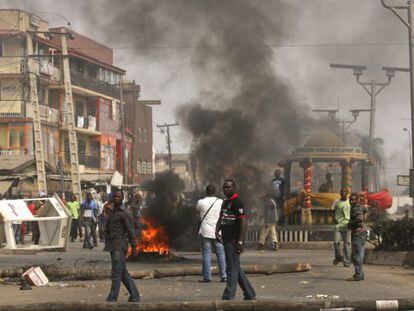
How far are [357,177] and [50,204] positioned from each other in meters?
9.76

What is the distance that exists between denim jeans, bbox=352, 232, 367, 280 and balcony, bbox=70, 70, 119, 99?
44.4m

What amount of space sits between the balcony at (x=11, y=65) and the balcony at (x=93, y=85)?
749 cm

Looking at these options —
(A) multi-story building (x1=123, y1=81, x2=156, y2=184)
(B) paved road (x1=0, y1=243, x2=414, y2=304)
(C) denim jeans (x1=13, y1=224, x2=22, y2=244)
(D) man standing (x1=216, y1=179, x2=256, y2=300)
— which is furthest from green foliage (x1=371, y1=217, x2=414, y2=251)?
(A) multi-story building (x1=123, y1=81, x2=156, y2=184)

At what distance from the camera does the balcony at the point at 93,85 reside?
5728 cm

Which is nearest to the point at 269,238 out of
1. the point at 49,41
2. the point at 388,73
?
the point at 388,73

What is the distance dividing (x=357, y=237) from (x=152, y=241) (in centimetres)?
596

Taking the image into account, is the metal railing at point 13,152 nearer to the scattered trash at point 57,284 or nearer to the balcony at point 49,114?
the balcony at point 49,114

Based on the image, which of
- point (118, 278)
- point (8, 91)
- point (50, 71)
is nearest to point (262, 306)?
point (118, 278)

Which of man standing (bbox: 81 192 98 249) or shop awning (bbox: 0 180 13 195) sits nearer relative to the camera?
man standing (bbox: 81 192 98 249)

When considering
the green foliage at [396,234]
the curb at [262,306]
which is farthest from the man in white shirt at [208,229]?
the green foliage at [396,234]

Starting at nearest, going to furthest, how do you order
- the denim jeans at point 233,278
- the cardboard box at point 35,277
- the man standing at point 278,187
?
the denim jeans at point 233,278, the cardboard box at point 35,277, the man standing at point 278,187

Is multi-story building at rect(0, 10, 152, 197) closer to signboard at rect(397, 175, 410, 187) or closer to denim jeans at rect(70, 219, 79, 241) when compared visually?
denim jeans at rect(70, 219, 79, 241)

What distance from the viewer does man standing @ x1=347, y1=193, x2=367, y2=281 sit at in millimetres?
13617

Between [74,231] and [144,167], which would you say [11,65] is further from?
[144,167]
